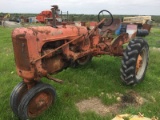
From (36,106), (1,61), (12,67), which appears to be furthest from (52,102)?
(1,61)

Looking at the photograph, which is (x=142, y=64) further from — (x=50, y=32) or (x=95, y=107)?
(x=50, y=32)

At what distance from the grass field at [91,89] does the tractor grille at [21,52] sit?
101 cm

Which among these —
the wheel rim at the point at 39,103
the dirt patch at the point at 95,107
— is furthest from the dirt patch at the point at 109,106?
the wheel rim at the point at 39,103

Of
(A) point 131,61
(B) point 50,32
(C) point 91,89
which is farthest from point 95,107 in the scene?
(B) point 50,32

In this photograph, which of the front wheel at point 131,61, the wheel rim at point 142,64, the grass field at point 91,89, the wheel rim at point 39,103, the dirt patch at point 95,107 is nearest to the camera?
the wheel rim at point 39,103

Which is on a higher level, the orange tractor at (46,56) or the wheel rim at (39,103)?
the orange tractor at (46,56)

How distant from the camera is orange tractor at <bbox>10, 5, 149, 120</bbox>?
161 inches

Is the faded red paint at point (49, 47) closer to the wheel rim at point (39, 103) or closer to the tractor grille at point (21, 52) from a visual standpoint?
the tractor grille at point (21, 52)

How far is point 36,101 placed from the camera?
4.25 metres

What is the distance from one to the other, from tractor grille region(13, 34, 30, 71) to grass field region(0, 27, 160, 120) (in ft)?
3.30

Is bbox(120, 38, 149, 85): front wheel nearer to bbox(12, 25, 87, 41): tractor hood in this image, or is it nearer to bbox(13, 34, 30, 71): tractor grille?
bbox(12, 25, 87, 41): tractor hood

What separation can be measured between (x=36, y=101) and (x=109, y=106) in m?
1.57

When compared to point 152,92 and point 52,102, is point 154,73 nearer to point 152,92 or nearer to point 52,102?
point 152,92

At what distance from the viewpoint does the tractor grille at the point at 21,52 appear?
403 cm
